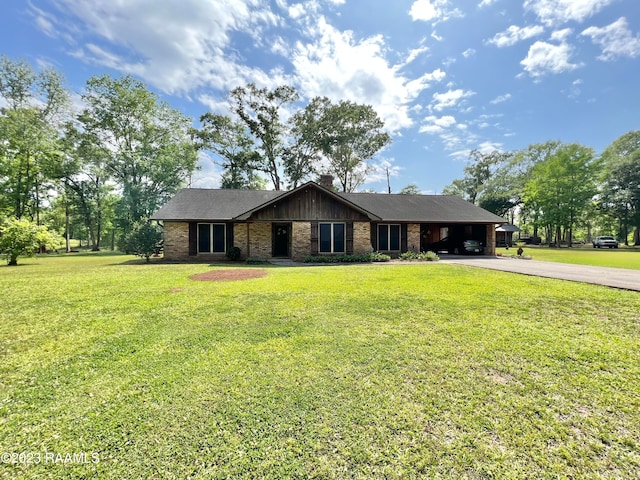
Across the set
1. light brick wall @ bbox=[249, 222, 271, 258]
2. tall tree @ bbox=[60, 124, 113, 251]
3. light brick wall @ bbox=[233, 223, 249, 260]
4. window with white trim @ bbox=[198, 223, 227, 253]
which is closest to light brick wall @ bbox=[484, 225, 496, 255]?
light brick wall @ bbox=[249, 222, 271, 258]

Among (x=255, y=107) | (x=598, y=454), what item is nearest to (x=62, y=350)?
(x=598, y=454)

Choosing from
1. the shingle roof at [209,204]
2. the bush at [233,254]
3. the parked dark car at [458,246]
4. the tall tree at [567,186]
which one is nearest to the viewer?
the bush at [233,254]

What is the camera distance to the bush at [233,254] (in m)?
15.8

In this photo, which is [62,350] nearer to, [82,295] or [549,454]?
[82,295]

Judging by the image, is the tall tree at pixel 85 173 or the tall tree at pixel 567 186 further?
the tall tree at pixel 567 186

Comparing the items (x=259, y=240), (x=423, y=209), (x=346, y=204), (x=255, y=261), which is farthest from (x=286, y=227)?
(x=423, y=209)

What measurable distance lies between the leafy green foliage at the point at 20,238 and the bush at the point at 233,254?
10283 millimetres

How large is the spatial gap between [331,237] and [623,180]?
4595cm

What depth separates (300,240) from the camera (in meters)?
16.0

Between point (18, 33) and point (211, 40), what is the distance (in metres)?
8.36

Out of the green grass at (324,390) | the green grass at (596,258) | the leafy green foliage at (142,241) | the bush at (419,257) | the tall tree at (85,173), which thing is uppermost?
the tall tree at (85,173)

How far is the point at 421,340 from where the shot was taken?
4312 mm

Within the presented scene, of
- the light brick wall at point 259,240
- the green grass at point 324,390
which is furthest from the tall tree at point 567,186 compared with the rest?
the light brick wall at point 259,240

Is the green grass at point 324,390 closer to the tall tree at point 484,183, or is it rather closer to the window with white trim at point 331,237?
the window with white trim at point 331,237
